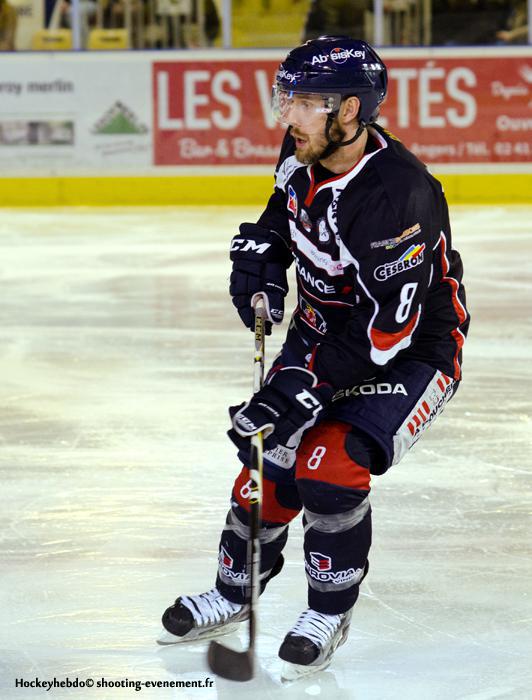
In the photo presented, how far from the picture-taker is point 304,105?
2.63 meters

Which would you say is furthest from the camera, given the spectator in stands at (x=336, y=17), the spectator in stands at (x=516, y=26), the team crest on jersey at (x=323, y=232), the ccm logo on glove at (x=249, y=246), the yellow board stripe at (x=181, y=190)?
the spectator in stands at (x=336, y=17)

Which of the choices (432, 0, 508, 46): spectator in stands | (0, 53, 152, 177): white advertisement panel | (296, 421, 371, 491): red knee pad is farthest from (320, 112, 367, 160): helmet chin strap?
(432, 0, 508, 46): spectator in stands

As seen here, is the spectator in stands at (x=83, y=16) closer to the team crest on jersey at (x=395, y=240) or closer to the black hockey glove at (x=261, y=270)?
the black hockey glove at (x=261, y=270)

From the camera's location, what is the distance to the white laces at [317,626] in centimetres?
262

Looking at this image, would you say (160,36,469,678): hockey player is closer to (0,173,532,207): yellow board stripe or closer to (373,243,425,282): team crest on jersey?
(373,243,425,282): team crest on jersey

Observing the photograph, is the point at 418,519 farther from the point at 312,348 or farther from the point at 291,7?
the point at 291,7

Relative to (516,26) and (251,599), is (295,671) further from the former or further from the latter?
→ (516,26)

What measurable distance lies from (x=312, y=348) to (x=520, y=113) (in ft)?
27.8

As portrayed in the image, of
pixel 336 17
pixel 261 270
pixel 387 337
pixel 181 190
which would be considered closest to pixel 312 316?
pixel 261 270

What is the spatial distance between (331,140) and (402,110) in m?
8.46

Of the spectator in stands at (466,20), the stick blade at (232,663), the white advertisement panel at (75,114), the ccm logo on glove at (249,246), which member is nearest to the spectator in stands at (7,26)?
the white advertisement panel at (75,114)

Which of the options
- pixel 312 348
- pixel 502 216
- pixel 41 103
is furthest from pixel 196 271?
pixel 312 348

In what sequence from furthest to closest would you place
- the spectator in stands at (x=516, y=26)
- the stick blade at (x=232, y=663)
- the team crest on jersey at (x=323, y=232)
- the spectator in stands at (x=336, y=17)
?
the spectator in stands at (x=336, y=17) → the spectator in stands at (x=516, y=26) → the team crest on jersey at (x=323, y=232) → the stick blade at (x=232, y=663)

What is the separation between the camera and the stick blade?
255 centimetres
